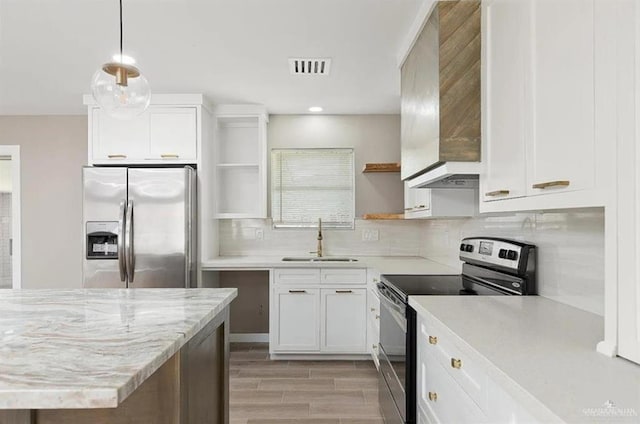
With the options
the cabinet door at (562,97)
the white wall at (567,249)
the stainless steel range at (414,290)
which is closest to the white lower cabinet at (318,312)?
the stainless steel range at (414,290)

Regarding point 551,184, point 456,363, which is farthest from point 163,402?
point 551,184

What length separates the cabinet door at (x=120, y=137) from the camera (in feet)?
11.9

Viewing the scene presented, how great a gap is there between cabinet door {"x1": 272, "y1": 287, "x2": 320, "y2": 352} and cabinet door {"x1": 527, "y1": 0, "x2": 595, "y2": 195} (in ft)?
8.29

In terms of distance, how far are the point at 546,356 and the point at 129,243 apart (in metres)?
3.12

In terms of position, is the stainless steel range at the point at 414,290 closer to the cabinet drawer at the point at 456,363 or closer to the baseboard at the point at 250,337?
the cabinet drawer at the point at 456,363

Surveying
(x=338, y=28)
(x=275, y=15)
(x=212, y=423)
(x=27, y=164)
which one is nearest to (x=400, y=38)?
(x=338, y=28)

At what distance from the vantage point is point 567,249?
164 cm

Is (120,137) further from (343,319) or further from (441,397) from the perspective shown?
(441,397)

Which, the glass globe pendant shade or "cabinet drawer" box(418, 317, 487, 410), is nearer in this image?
"cabinet drawer" box(418, 317, 487, 410)

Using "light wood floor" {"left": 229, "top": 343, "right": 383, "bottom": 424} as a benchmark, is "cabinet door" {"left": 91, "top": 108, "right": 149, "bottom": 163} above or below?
above

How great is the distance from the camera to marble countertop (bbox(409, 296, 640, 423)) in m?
0.79

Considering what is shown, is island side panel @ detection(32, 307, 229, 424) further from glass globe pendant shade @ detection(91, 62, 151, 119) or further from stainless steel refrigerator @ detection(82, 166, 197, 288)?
stainless steel refrigerator @ detection(82, 166, 197, 288)

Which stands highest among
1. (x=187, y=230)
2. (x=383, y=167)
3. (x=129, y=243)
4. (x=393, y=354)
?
(x=383, y=167)

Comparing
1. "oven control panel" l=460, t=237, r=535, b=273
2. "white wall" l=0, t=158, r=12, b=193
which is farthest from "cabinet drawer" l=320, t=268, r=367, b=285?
"white wall" l=0, t=158, r=12, b=193
